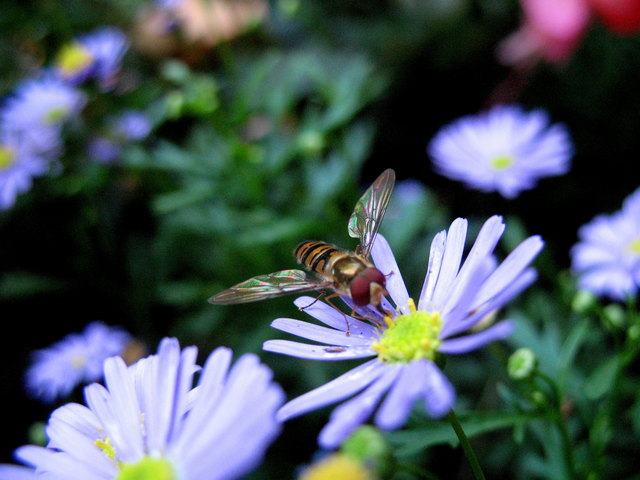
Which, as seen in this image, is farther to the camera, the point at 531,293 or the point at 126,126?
the point at 126,126

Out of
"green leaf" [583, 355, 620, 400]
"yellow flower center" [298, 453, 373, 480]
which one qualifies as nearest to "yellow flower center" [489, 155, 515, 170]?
"green leaf" [583, 355, 620, 400]

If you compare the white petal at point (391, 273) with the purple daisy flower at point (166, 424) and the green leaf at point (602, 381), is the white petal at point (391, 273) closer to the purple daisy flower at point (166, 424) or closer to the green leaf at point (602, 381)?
the purple daisy flower at point (166, 424)

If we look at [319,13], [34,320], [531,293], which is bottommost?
[531,293]

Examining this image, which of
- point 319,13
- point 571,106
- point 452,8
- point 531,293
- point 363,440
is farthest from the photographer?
point 319,13

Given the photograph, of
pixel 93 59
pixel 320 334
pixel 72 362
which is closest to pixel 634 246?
pixel 320 334

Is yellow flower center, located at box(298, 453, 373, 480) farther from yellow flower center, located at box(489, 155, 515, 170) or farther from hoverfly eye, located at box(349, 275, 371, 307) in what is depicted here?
yellow flower center, located at box(489, 155, 515, 170)

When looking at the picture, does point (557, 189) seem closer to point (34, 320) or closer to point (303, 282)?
point (303, 282)

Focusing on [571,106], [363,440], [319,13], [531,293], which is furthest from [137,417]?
[319,13]
